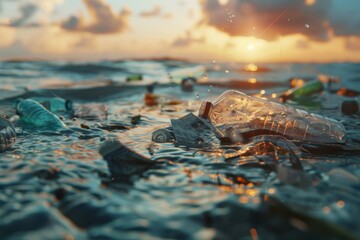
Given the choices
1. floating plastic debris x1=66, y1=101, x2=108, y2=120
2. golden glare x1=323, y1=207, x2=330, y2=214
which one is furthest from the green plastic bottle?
golden glare x1=323, y1=207, x2=330, y2=214

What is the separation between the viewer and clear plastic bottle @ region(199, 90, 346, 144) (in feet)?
9.86

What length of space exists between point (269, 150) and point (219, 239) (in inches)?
46.2

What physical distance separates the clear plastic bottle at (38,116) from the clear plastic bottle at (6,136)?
0.54 m

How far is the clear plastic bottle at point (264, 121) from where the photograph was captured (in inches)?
118

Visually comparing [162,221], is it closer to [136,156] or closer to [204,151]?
[136,156]

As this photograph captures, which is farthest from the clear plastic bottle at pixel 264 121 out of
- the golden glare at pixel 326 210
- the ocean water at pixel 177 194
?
the golden glare at pixel 326 210

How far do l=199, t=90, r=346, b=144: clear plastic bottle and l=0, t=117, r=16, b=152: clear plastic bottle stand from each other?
1663 mm

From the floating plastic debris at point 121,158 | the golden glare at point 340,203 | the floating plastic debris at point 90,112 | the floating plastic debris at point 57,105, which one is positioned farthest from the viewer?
the floating plastic debris at point 57,105

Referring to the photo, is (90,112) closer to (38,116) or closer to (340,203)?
(38,116)

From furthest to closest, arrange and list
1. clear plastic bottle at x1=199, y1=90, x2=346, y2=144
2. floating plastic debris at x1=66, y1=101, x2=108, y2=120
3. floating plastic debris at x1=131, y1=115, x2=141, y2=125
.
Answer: floating plastic debris at x1=66, y1=101, x2=108, y2=120
floating plastic debris at x1=131, y1=115, x2=141, y2=125
clear plastic bottle at x1=199, y1=90, x2=346, y2=144

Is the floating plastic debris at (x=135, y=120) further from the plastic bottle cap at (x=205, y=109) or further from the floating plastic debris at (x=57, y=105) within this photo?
the floating plastic debris at (x=57, y=105)

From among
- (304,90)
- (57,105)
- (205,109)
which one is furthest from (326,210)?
(304,90)

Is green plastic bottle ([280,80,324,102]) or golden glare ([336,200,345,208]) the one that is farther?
green plastic bottle ([280,80,324,102])

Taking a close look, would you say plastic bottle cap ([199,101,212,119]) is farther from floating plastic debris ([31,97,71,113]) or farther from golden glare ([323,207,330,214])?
floating plastic debris ([31,97,71,113])
